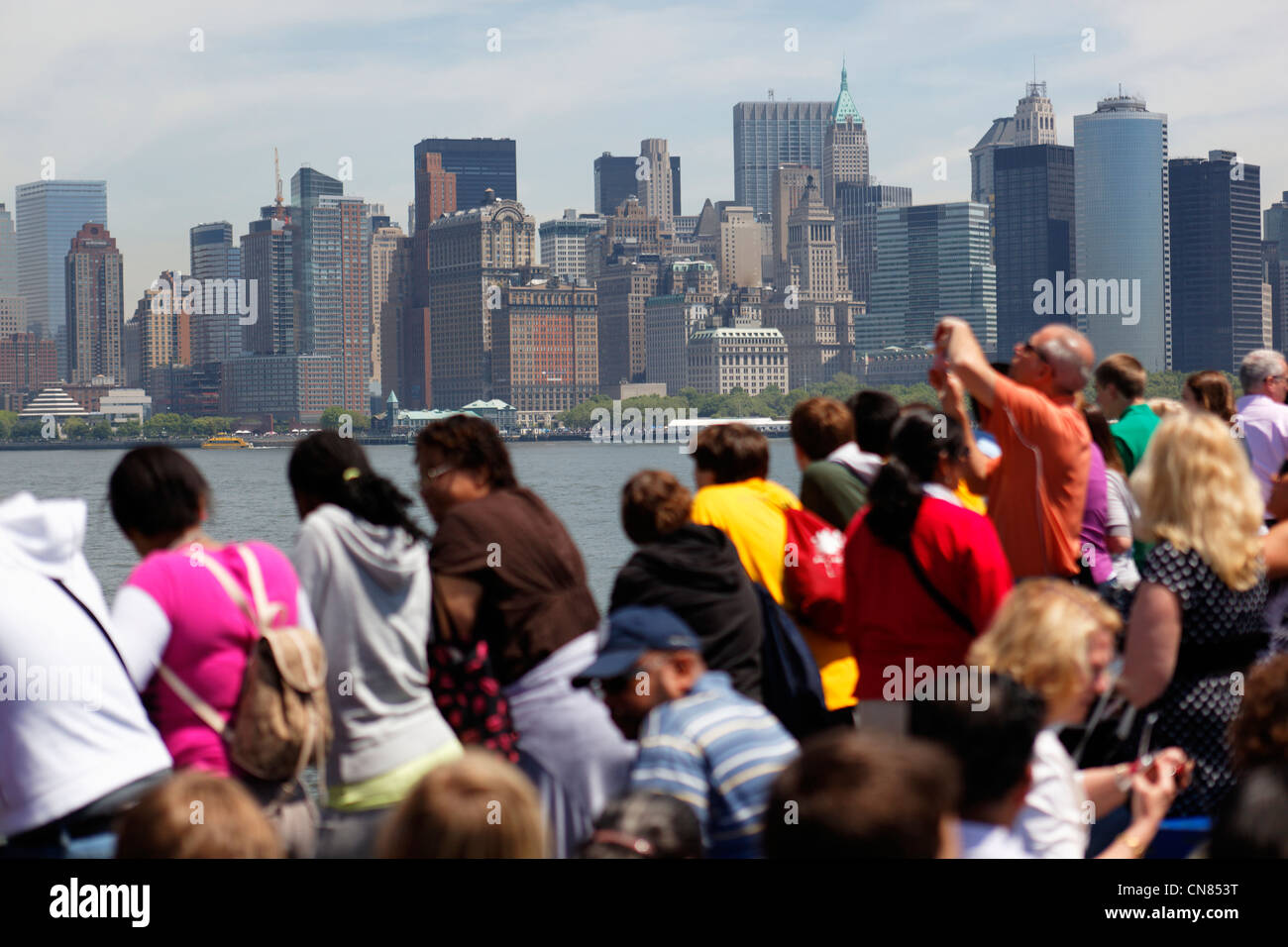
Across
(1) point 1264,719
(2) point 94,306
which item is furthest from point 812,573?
(2) point 94,306

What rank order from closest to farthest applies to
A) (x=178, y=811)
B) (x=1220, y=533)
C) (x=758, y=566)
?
(x=178, y=811), (x=1220, y=533), (x=758, y=566)

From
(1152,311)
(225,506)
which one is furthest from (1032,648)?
(1152,311)

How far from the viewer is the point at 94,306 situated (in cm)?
18862

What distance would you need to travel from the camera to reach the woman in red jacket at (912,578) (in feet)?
17.5

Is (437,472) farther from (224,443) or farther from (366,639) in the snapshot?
(224,443)

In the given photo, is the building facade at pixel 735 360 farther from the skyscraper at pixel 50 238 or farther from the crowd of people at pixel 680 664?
the crowd of people at pixel 680 664

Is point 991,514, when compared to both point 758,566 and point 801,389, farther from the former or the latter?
point 801,389

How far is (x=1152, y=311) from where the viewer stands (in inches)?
5443

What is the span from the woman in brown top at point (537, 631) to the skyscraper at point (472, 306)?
180 metres

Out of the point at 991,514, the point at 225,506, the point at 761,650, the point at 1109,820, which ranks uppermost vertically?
the point at 991,514

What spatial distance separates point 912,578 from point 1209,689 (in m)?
1.08

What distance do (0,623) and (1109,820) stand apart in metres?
3.35

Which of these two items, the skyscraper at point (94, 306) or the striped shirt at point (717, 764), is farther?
the skyscraper at point (94, 306)

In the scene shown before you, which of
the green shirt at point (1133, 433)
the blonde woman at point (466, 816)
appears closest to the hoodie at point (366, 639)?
the blonde woman at point (466, 816)
